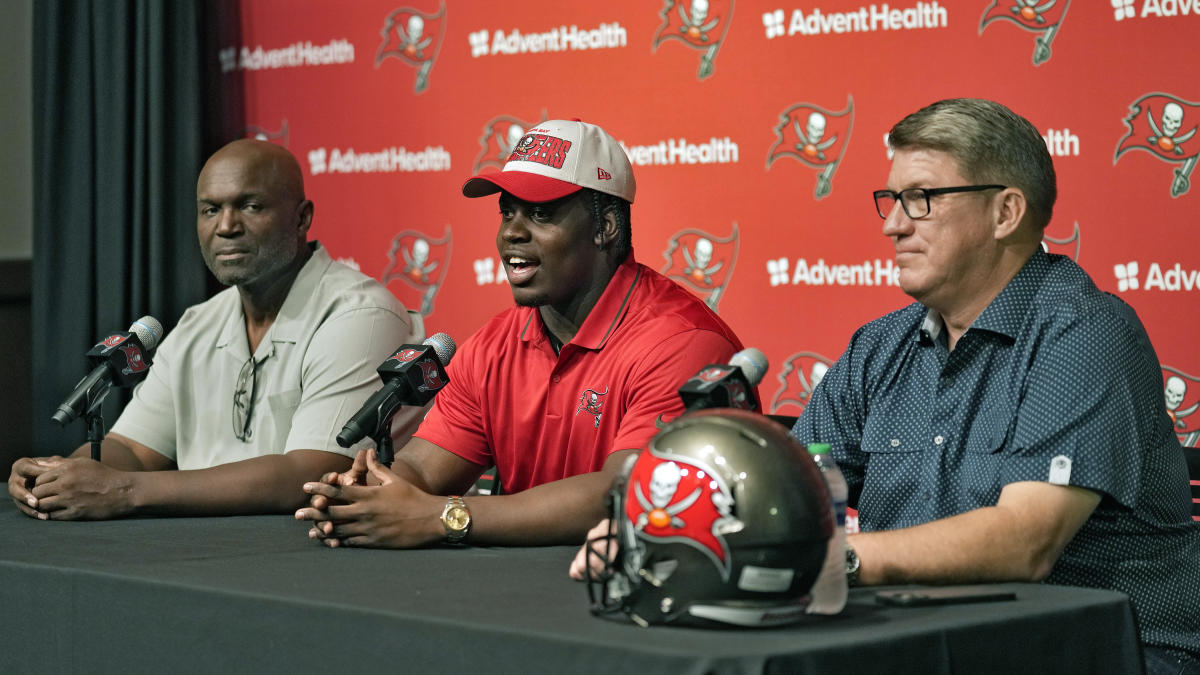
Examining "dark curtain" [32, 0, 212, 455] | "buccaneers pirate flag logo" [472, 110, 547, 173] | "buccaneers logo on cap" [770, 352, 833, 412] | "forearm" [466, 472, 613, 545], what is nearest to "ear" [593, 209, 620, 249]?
"forearm" [466, 472, 613, 545]

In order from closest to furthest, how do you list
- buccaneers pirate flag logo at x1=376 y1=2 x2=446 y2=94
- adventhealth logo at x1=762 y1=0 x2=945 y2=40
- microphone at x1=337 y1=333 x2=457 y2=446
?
1. microphone at x1=337 y1=333 x2=457 y2=446
2. adventhealth logo at x1=762 y1=0 x2=945 y2=40
3. buccaneers pirate flag logo at x1=376 y1=2 x2=446 y2=94

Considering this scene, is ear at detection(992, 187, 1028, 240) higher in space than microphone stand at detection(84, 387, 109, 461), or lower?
higher

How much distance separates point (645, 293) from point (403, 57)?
2.18m

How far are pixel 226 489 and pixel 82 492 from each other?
0.24 m

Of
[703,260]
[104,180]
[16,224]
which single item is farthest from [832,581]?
[16,224]

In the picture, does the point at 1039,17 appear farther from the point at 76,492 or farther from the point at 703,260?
the point at 76,492

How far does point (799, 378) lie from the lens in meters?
3.77

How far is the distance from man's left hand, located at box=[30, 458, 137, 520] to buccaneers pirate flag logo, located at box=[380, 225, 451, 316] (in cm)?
204

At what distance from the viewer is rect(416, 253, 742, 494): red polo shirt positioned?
7.92 feet

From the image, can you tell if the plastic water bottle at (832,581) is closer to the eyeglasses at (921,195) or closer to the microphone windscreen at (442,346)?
the eyeglasses at (921,195)

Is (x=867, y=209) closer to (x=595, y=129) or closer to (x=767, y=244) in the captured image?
(x=767, y=244)

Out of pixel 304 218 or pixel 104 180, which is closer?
pixel 304 218

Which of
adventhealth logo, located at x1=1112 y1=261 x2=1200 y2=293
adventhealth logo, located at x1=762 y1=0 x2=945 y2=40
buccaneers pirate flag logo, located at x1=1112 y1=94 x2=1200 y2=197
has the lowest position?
adventhealth logo, located at x1=1112 y1=261 x2=1200 y2=293

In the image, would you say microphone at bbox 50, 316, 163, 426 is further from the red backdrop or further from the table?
the red backdrop
